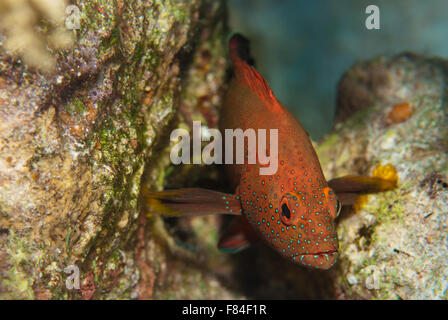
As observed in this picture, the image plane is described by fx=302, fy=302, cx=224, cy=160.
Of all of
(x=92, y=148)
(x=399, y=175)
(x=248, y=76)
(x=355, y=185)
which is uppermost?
(x=248, y=76)

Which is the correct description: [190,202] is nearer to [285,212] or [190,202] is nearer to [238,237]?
[238,237]

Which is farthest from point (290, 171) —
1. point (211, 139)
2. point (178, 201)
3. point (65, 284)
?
point (65, 284)

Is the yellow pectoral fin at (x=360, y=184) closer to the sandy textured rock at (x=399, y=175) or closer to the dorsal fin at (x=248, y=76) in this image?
the sandy textured rock at (x=399, y=175)

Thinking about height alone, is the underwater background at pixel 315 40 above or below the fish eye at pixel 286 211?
above

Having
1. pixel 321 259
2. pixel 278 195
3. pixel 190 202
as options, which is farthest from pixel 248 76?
pixel 321 259

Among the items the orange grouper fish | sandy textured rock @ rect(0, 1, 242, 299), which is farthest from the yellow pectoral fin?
sandy textured rock @ rect(0, 1, 242, 299)

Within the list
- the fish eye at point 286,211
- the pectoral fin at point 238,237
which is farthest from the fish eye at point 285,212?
the pectoral fin at point 238,237

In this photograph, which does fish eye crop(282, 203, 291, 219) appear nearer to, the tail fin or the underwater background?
the tail fin
